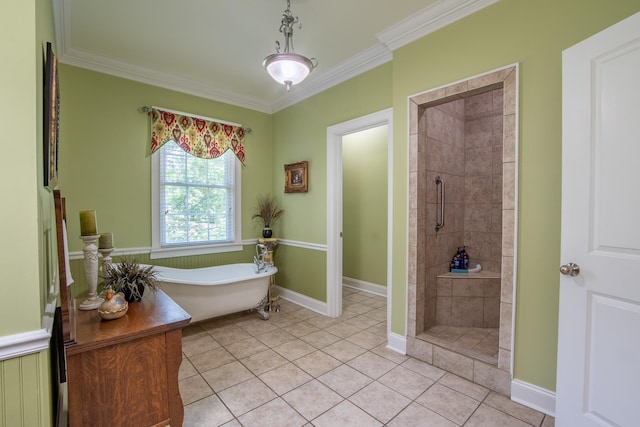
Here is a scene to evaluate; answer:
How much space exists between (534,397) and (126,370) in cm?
246

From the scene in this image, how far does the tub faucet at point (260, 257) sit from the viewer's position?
3455mm

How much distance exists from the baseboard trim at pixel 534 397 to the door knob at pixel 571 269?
0.89m

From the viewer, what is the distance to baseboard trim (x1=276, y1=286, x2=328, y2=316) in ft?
11.8

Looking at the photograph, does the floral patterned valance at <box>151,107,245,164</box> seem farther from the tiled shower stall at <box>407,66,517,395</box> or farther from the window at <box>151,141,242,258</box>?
the tiled shower stall at <box>407,66,517,395</box>

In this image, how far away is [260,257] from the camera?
412 centimetres

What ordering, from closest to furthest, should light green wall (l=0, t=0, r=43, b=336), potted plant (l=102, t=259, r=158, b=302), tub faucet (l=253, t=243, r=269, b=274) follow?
light green wall (l=0, t=0, r=43, b=336)
potted plant (l=102, t=259, r=158, b=302)
tub faucet (l=253, t=243, r=269, b=274)

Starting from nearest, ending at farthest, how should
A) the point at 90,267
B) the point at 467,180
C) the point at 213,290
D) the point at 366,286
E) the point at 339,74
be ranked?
the point at 90,267 → the point at 213,290 → the point at 339,74 → the point at 467,180 → the point at 366,286

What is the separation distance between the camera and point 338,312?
352 cm

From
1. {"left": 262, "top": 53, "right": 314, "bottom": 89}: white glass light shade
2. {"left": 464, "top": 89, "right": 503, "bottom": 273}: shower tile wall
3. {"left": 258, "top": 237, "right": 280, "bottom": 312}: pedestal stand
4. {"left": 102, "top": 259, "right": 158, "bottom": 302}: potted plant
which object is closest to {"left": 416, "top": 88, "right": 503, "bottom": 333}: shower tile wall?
{"left": 464, "top": 89, "right": 503, "bottom": 273}: shower tile wall

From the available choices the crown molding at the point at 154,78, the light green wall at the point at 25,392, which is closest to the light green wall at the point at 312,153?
the crown molding at the point at 154,78

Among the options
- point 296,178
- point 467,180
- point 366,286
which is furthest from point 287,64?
point 366,286

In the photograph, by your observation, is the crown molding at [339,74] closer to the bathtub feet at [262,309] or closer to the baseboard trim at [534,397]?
the bathtub feet at [262,309]

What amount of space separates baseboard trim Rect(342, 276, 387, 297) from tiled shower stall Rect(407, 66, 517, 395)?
145cm

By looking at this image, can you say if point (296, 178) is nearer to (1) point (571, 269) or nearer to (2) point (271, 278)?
(2) point (271, 278)
